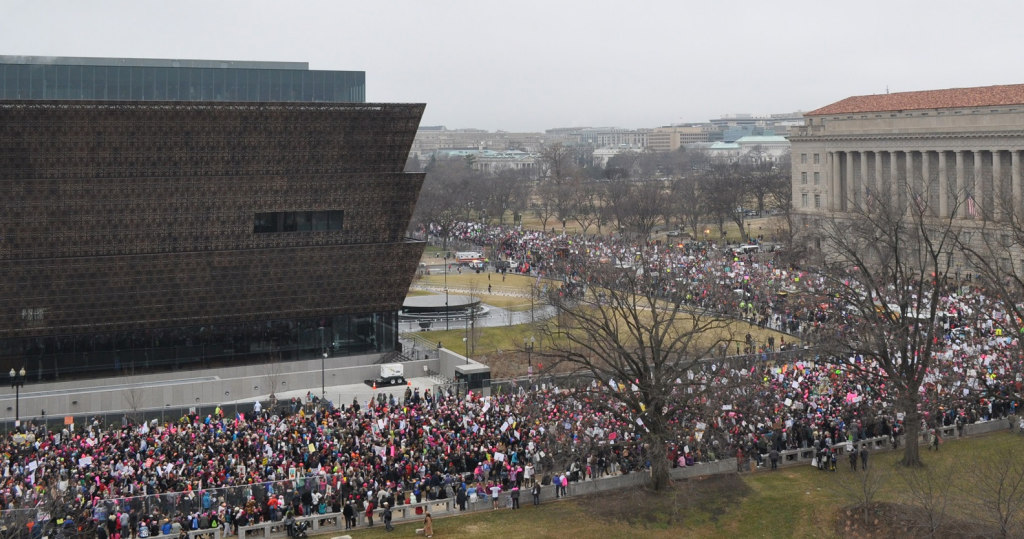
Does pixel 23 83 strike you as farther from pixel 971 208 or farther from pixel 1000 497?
pixel 971 208

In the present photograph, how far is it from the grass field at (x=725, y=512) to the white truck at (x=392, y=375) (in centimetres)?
2271

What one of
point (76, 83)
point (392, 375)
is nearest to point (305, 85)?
point (76, 83)

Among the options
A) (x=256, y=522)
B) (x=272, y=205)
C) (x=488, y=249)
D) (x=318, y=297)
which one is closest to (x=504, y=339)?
(x=318, y=297)

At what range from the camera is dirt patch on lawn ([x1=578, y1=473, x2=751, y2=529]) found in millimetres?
33859

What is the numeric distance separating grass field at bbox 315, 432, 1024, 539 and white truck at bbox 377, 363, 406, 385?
22.7 metres

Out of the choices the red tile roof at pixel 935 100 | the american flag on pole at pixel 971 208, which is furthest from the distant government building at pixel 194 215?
the red tile roof at pixel 935 100

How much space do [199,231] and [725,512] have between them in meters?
33.2

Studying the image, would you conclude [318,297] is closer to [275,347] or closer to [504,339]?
[275,347]

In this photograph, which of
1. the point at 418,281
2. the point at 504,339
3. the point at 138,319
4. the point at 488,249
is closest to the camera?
the point at 138,319

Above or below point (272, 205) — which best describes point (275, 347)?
below

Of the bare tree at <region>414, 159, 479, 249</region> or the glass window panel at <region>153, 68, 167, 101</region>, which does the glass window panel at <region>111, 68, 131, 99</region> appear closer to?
the glass window panel at <region>153, 68, 167, 101</region>

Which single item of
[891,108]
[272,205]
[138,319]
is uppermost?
[891,108]

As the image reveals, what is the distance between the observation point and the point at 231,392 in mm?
55094

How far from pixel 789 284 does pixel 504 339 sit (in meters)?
22.2
